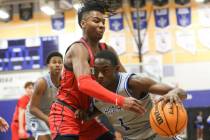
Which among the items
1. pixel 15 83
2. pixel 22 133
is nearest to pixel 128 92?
pixel 22 133

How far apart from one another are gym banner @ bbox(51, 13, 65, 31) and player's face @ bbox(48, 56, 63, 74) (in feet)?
34.8

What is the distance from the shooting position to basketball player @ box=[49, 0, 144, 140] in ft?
12.6

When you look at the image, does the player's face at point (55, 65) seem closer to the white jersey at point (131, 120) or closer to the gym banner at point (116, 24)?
the white jersey at point (131, 120)

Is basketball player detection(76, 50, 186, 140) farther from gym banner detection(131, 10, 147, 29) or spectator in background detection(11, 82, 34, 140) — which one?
gym banner detection(131, 10, 147, 29)

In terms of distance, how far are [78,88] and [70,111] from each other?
11.9 inches

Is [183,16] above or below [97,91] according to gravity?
above

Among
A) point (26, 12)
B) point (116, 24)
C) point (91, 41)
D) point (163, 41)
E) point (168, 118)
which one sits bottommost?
point (168, 118)

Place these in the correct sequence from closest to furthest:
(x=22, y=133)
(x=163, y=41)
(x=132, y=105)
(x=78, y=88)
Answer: (x=132, y=105), (x=78, y=88), (x=22, y=133), (x=163, y=41)

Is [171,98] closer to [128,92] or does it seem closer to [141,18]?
[128,92]

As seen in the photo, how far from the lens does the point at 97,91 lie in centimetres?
338

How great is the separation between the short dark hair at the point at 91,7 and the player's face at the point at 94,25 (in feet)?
0.27

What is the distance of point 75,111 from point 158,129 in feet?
2.90

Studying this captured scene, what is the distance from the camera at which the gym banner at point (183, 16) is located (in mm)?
15664

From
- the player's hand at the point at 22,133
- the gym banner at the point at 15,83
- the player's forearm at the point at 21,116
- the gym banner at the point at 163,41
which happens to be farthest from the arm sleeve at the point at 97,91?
the gym banner at the point at 15,83
